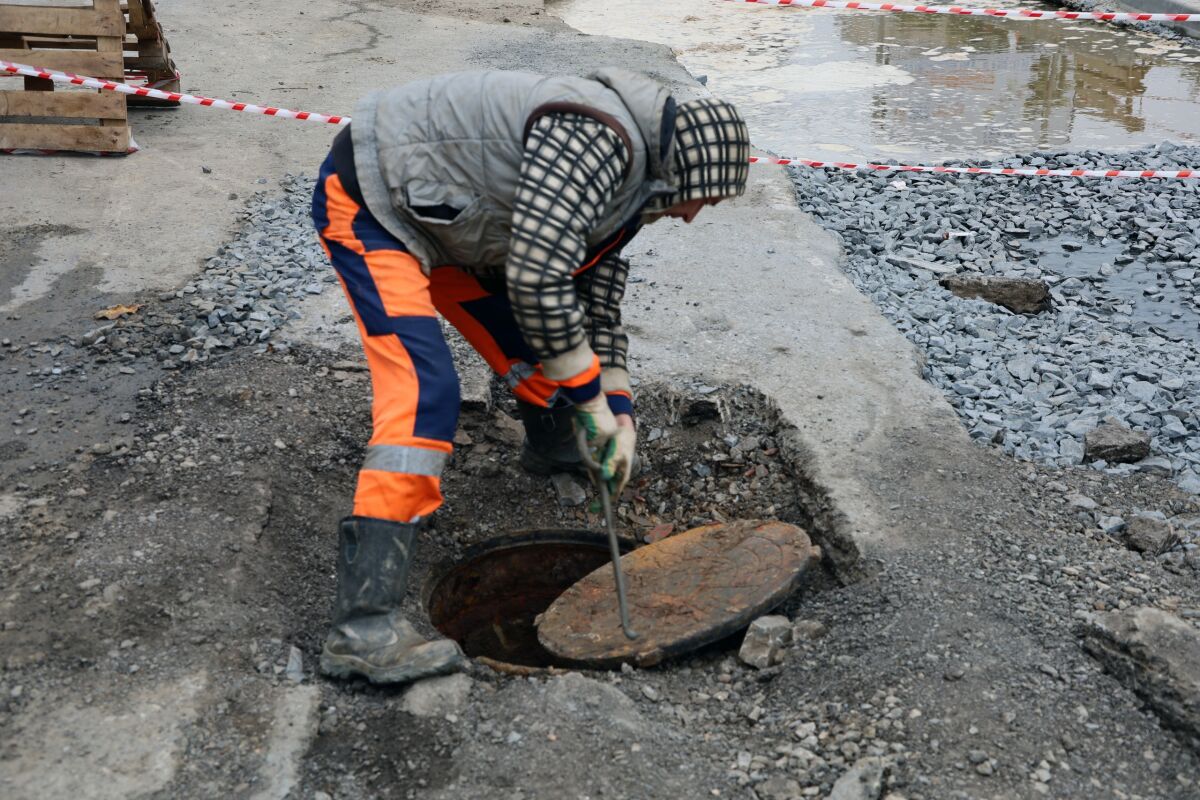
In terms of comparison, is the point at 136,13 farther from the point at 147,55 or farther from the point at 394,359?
the point at 394,359

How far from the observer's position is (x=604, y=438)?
9.62 feet

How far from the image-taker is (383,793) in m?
2.54

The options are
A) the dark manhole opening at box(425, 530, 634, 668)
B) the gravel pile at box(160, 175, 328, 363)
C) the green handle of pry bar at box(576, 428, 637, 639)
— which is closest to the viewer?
the green handle of pry bar at box(576, 428, 637, 639)

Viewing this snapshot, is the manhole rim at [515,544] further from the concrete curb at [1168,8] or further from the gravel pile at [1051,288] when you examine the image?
the concrete curb at [1168,8]

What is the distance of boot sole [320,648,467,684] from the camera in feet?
9.14

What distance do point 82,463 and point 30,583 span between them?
0.71 meters

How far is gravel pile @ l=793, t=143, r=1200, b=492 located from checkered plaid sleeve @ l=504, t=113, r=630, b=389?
207cm

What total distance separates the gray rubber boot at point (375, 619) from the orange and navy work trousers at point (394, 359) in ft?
0.21

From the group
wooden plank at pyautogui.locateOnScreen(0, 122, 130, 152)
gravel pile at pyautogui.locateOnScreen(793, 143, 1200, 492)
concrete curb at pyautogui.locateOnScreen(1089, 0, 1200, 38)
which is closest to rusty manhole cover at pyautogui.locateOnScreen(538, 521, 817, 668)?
gravel pile at pyautogui.locateOnScreen(793, 143, 1200, 492)

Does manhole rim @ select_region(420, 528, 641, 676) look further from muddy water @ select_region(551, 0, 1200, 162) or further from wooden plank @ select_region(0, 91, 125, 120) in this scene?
muddy water @ select_region(551, 0, 1200, 162)

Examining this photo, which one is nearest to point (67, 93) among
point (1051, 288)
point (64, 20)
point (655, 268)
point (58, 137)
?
point (58, 137)

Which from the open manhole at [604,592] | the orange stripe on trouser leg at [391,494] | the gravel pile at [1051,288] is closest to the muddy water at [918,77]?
the gravel pile at [1051,288]

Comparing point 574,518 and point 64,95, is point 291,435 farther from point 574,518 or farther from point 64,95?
point 64,95

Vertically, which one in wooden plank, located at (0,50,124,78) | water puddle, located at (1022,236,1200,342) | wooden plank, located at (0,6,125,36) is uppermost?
wooden plank, located at (0,6,125,36)
